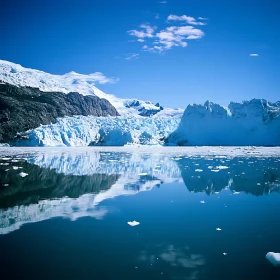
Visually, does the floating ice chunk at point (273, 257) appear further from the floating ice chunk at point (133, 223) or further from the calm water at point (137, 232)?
the floating ice chunk at point (133, 223)

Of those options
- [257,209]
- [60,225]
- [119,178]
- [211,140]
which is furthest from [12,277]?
[211,140]

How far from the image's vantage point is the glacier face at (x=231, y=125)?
2117 inches

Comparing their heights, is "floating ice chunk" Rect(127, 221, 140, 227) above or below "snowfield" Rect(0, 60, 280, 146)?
below

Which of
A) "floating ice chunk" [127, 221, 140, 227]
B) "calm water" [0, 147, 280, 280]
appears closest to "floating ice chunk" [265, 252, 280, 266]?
"calm water" [0, 147, 280, 280]

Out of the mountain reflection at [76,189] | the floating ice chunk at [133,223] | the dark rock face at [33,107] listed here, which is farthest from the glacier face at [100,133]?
the floating ice chunk at [133,223]

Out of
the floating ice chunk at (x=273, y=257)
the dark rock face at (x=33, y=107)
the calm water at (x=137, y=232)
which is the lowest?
the calm water at (x=137, y=232)

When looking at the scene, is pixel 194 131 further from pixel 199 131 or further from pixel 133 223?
pixel 133 223

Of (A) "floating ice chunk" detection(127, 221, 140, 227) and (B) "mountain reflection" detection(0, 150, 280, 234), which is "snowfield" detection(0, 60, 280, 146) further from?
(A) "floating ice chunk" detection(127, 221, 140, 227)

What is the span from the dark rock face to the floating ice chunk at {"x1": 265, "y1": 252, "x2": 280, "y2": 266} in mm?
65280

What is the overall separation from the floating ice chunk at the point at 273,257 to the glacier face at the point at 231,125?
177 feet

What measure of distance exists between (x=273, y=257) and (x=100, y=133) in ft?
184

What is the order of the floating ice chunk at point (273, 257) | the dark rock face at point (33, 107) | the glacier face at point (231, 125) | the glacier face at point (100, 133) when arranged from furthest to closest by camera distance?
the dark rock face at point (33, 107) → the glacier face at point (231, 125) → the glacier face at point (100, 133) → the floating ice chunk at point (273, 257)

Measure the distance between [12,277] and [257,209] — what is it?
252 inches

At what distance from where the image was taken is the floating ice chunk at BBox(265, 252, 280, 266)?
4.20 meters
